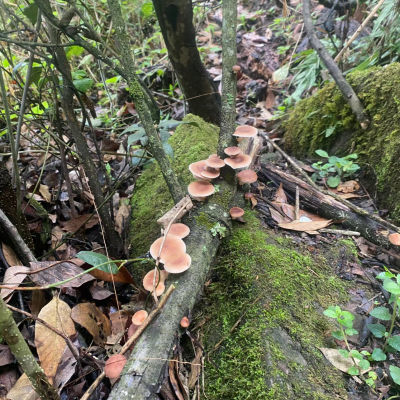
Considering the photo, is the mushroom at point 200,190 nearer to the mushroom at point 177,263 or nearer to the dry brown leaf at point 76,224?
the mushroom at point 177,263

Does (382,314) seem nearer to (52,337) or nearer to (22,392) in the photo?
(52,337)

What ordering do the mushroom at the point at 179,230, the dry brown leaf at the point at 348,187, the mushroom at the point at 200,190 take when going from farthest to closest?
the dry brown leaf at the point at 348,187 < the mushroom at the point at 200,190 < the mushroom at the point at 179,230

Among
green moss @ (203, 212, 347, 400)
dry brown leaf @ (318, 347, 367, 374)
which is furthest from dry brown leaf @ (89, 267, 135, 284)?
dry brown leaf @ (318, 347, 367, 374)

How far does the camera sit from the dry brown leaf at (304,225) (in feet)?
8.97

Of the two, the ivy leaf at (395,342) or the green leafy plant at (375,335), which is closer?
the green leafy plant at (375,335)

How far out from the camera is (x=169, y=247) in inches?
82.7

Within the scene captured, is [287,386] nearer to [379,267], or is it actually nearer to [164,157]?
[379,267]

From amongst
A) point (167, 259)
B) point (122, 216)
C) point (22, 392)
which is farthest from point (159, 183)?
point (22, 392)

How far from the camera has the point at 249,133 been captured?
2.80 m

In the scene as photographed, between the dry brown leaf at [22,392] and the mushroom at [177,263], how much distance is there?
962 millimetres

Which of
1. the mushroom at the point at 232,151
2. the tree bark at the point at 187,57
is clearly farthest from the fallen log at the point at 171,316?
the tree bark at the point at 187,57

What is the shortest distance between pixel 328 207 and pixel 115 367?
88.4 inches

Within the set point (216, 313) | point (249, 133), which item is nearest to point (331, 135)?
point (249, 133)

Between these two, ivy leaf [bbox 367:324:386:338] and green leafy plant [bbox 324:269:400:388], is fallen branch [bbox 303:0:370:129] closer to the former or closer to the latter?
green leafy plant [bbox 324:269:400:388]
